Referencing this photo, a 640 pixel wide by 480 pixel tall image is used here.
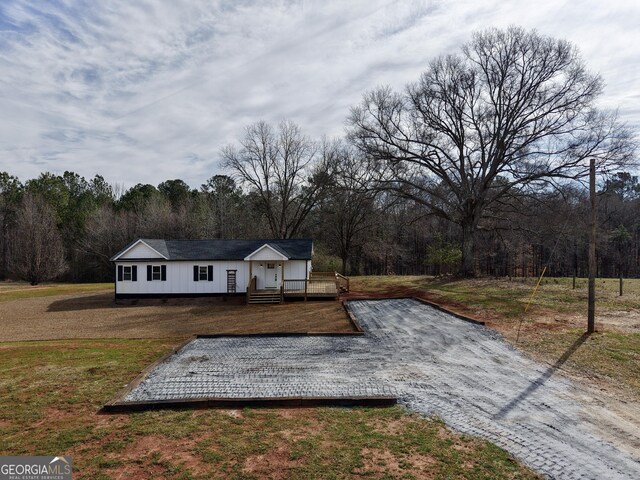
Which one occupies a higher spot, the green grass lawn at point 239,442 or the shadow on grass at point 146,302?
the green grass lawn at point 239,442

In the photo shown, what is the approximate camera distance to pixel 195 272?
27.2m

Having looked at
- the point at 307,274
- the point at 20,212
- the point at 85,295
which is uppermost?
the point at 20,212

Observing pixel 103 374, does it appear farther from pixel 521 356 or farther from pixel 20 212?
pixel 20 212

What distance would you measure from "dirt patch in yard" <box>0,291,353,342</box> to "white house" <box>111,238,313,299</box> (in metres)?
0.82

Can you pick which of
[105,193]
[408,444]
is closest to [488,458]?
[408,444]

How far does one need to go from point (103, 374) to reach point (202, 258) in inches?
693

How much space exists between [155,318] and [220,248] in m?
8.67

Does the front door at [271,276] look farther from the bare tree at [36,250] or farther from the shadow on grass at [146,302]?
the bare tree at [36,250]

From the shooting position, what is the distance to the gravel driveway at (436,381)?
19.9 feet

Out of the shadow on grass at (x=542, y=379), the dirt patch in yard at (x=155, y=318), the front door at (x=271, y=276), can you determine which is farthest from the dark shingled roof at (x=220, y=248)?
the shadow on grass at (x=542, y=379)

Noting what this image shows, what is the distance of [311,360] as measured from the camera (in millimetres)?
11188

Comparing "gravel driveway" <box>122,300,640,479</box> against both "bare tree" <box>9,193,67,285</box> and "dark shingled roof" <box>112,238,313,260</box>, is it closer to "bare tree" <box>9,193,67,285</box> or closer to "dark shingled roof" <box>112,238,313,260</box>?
"dark shingled roof" <box>112,238,313,260</box>

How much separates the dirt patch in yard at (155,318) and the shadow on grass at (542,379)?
764 centimetres

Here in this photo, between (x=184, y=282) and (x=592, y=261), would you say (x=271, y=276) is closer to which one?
(x=184, y=282)
